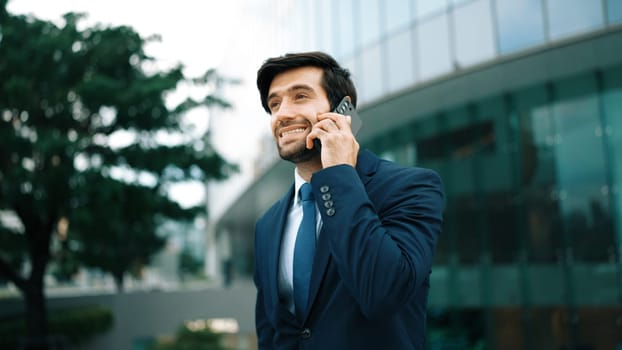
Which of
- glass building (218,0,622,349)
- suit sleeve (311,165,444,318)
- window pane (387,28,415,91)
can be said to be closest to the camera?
suit sleeve (311,165,444,318)

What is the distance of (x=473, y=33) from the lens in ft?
38.2

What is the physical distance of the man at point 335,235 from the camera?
1.39 meters

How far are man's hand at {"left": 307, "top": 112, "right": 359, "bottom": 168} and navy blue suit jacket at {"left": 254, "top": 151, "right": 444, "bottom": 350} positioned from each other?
0.16 feet

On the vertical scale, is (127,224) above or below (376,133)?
below

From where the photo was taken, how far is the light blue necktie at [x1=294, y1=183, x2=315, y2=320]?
5.39 ft

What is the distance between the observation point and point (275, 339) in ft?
5.57

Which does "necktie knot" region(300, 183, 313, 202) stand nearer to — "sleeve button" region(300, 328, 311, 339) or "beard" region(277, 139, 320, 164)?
"beard" region(277, 139, 320, 164)

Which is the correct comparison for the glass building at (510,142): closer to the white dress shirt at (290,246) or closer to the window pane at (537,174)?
the window pane at (537,174)

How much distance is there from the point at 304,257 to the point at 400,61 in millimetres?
12064

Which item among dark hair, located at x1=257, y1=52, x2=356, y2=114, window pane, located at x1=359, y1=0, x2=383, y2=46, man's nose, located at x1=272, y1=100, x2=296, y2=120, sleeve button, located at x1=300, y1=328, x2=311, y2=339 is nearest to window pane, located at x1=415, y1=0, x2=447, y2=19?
window pane, located at x1=359, y1=0, x2=383, y2=46

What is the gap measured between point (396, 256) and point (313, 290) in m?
0.29

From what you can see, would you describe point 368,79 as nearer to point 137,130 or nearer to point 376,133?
point 376,133

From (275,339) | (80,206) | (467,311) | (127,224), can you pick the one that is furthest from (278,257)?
(467,311)

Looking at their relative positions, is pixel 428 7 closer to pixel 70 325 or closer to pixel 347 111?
pixel 347 111
